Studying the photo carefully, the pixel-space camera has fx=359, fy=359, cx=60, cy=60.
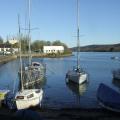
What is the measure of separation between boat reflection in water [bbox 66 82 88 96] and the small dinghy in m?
11.1

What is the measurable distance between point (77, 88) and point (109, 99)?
17.5m

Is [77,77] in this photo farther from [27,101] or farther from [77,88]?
[27,101]

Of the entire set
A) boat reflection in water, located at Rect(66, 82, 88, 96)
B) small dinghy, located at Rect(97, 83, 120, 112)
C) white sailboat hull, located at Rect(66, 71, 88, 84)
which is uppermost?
small dinghy, located at Rect(97, 83, 120, 112)

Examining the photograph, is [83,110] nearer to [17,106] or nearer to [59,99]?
[17,106]

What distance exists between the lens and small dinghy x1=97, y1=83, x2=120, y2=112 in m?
24.3

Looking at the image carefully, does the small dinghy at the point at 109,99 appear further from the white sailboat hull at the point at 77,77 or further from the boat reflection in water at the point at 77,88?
the white sailboat hull at the point at 77,77

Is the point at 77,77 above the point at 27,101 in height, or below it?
below

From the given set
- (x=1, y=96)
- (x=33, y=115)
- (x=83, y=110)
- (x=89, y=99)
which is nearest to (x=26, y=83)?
(x=89, y=99)

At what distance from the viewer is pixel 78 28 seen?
1902 inches

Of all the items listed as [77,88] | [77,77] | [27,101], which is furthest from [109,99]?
[77,77]

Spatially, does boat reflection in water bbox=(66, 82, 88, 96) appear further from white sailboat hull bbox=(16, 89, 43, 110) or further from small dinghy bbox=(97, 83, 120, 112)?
white sailboat hull bbox=(16, 89, 43, 110)

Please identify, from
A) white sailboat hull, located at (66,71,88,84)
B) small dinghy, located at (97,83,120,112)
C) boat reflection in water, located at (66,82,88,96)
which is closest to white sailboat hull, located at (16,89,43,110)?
small dinghy, located at (97,83,120,112)

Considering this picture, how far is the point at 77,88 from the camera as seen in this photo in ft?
140

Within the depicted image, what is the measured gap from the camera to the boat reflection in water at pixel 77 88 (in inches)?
1542
